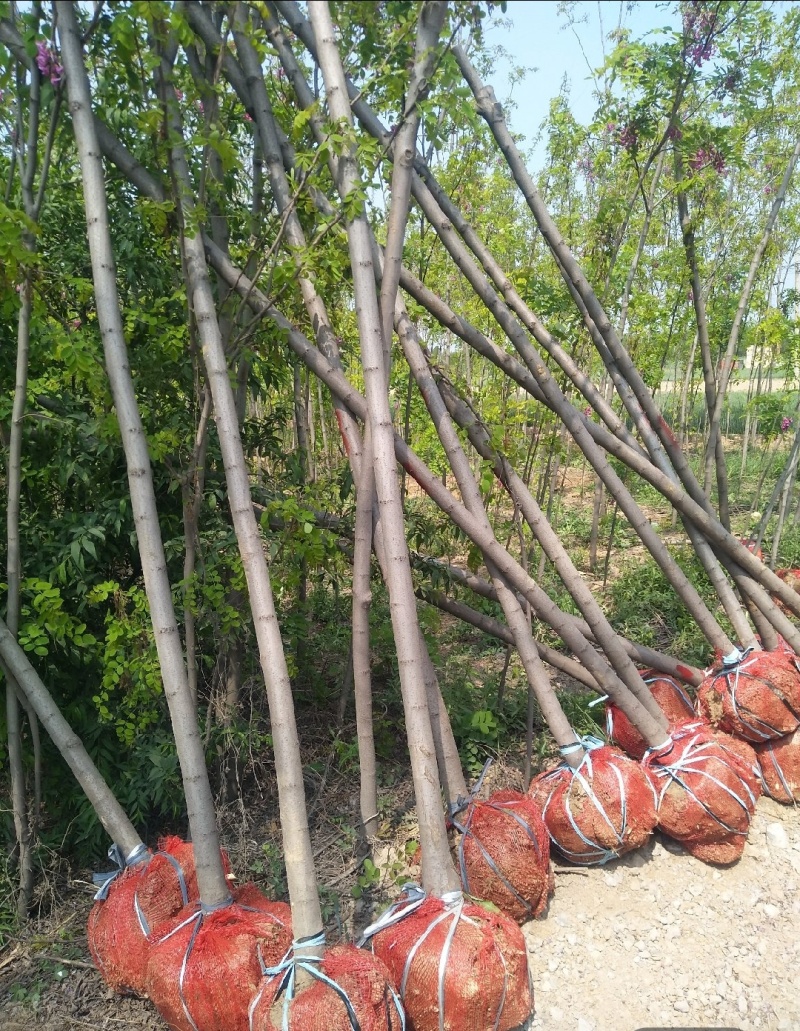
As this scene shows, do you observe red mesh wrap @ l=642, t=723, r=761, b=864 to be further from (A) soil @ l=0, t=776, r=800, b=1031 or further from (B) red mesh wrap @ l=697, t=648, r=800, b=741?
(B) red mesh wrap @ l=697, t=648, r=800, b=741

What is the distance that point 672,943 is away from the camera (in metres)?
2.58

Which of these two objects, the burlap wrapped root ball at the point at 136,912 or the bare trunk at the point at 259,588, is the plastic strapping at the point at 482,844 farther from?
the burlap wrapped root ball at the point at 136,912

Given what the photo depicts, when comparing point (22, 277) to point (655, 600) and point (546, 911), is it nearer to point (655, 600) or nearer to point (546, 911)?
point (546, 911)

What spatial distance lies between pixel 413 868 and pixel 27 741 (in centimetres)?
167

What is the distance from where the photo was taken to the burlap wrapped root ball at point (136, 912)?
2.36 m

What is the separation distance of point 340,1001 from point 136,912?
85 centimetres

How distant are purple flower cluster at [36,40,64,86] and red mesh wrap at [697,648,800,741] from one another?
3.44m

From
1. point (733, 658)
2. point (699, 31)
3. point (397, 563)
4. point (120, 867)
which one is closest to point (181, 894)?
point (120, 867)

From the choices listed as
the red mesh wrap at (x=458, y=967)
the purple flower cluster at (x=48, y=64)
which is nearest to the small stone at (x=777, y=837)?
the red mesh wrap at (x=458, y=967)

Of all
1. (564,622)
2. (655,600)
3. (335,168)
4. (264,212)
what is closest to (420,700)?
(564,622)

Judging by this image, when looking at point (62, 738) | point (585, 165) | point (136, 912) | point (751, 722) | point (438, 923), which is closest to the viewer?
point (438, 923)

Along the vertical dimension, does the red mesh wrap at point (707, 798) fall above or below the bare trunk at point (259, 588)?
below

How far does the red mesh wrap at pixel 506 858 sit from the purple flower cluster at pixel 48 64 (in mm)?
2732

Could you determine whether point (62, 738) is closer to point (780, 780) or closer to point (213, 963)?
point (213, 963)
